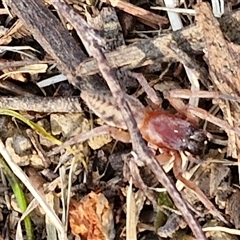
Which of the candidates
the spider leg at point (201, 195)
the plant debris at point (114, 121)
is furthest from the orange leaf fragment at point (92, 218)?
the spider leg at point (201, 195)

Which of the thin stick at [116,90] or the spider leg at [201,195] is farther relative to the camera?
the spider leg at [201,195]

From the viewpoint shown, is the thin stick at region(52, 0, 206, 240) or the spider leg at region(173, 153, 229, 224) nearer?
the thin stick at region(52, 0, 206, 240)

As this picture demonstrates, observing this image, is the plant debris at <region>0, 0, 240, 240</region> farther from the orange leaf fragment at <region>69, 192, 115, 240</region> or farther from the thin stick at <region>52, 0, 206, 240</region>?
the thin stick at <region>52, 0, 206, 240</region>

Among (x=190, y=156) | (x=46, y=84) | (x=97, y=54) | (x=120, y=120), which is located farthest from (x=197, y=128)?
(x=97, y=54)

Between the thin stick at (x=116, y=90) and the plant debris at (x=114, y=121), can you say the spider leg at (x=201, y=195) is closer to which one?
the plant debris at (x=114, y=121)

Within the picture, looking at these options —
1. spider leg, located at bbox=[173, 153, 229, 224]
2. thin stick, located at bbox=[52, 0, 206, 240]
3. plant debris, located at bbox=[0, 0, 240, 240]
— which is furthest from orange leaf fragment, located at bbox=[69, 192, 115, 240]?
thin stick, located at bbox=[52, 0, 206, 240]

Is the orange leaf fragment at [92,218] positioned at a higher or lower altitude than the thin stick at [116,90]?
lower

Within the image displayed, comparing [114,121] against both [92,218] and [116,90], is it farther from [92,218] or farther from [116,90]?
[116,90]

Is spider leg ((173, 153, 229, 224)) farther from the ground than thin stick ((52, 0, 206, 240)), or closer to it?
closer to it

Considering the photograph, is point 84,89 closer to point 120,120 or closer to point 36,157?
point 120,120

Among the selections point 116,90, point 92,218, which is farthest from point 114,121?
point 116,90
